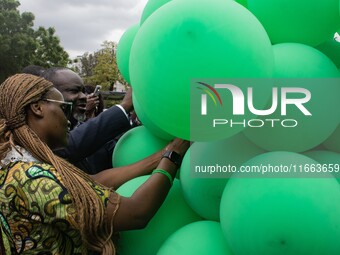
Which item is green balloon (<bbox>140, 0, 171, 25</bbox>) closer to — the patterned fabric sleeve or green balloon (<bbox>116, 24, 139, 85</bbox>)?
green balloon (<bbox>116, 24, 139, 85</bbox>)

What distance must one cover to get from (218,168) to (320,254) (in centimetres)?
47

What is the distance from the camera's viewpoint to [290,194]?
4.48 ft

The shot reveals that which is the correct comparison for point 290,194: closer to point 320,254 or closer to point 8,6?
point 320,254

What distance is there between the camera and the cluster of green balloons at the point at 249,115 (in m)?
1.36

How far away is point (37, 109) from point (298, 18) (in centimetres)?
105

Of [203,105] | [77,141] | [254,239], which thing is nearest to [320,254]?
[254,239]

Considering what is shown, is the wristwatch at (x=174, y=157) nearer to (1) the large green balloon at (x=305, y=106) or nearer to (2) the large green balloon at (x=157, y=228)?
(2) the large green balloon at (x=157, y=228)

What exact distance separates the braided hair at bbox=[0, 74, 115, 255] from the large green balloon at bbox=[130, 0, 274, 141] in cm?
39

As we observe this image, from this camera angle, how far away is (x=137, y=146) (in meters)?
2.26

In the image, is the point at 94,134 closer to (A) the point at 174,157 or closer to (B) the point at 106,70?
(A) the point at 174,157

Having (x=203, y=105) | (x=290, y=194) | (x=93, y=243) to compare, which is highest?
(x=203, y=105)

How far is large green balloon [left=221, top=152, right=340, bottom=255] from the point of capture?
4.42 feet

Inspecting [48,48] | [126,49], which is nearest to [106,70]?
[48,48]

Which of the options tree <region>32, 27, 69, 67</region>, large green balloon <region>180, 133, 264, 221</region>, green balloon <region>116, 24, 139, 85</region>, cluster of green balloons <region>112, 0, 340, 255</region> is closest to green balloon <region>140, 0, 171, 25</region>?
green balloon <region>116, 24, 139, 85</region>
